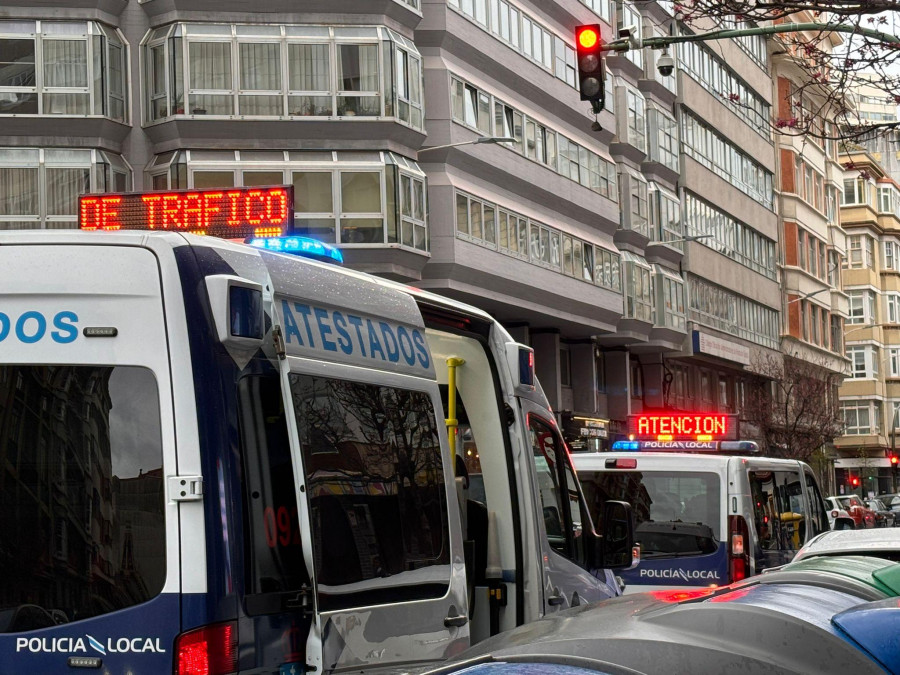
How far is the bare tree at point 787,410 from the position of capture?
181 feet

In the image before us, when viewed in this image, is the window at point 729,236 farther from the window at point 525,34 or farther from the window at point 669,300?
the window at point 525,34

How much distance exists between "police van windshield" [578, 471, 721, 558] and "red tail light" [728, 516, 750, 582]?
126 millimetres

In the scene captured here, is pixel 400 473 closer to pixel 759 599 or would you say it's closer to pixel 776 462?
pixel 759 599

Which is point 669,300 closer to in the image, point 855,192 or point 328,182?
point 328,182

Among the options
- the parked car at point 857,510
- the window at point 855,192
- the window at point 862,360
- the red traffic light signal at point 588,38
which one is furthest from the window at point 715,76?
the red traffic light signal at point 588,38

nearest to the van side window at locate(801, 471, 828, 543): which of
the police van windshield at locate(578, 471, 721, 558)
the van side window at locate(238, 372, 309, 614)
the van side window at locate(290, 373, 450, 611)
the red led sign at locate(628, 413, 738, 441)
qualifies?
the red led sign at locate(628, 413, 738, 441)

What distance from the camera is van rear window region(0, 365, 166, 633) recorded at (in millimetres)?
4523

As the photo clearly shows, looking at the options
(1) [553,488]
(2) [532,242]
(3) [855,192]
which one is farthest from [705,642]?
(3) [855,192]

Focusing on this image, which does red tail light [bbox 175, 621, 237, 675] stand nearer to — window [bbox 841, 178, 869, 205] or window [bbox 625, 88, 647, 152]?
window [bbox 625, 88, 647, 152]

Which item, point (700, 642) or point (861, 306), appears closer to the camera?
point (700, 642)

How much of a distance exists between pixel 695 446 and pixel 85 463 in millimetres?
10522

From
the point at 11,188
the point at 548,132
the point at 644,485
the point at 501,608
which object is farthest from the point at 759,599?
the point at 548,132

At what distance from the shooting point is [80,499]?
4.57m

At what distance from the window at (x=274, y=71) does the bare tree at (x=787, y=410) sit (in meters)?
28.7
